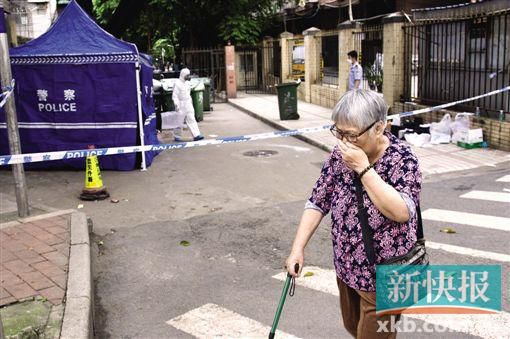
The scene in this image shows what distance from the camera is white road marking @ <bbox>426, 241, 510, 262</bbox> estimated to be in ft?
17.8

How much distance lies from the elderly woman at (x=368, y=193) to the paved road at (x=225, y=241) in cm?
155

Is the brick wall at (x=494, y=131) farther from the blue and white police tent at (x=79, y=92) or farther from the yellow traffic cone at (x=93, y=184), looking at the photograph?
the yellow traffic cone at (x=93, y=184)

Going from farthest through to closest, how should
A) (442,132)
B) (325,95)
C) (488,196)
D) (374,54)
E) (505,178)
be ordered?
(325,95) < (374,54) < (442,132) < (505,178) < (488,196)

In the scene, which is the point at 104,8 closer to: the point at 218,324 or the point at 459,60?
the point at 459,60

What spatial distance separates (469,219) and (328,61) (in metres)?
17.3

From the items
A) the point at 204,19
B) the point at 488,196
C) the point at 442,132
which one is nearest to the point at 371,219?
the point at 488,196

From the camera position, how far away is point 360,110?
2.46 metres

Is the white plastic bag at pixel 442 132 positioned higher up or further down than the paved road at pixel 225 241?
higher up

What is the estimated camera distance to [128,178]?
9633 mm

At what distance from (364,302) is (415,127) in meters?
9.58

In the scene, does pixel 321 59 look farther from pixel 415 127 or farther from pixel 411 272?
pixel 411 272

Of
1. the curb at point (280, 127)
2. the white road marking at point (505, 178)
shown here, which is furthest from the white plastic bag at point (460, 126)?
the curb at point (280, 127)

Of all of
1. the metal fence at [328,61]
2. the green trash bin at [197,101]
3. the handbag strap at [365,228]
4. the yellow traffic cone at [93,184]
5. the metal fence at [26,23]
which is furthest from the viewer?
the metal fence at [26,23]

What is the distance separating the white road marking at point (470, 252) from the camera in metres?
5.42
